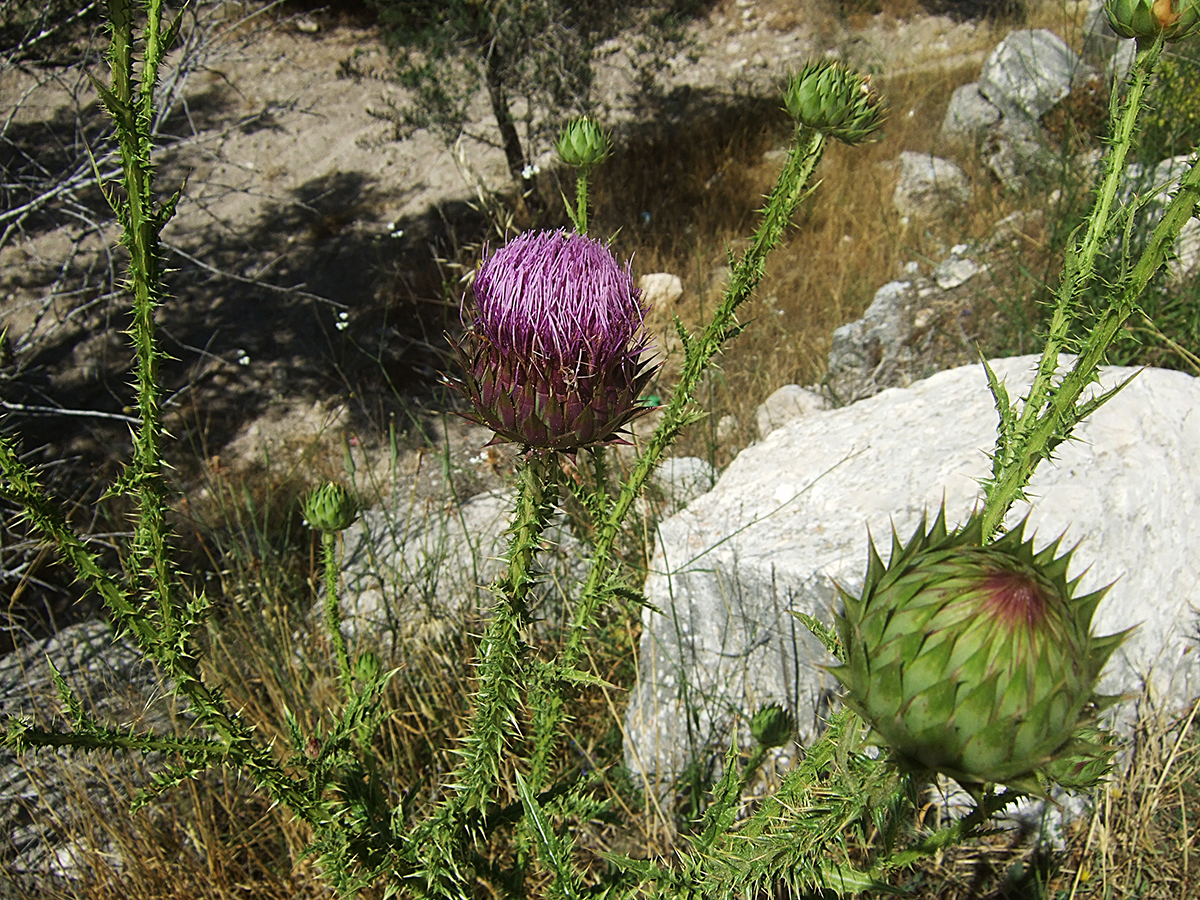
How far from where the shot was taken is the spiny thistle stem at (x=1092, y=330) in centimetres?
142

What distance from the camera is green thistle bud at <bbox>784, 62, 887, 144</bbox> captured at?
1724 millimetres

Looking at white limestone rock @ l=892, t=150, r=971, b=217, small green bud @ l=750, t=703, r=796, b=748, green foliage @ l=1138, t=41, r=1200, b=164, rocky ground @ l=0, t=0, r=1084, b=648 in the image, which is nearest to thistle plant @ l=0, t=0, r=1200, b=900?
small green bud @ l=750, t=703, r=796, b=748

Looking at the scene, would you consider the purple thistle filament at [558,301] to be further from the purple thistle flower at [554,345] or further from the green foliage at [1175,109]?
the green foliage at [1175,109]

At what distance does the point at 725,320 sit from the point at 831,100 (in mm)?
528

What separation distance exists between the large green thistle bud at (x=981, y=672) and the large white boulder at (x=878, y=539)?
1.07 metres

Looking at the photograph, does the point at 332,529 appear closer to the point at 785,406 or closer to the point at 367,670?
the point at 367,670

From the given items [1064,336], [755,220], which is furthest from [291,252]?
[1064,336]

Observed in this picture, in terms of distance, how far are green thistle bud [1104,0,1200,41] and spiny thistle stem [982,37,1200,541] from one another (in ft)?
0.08

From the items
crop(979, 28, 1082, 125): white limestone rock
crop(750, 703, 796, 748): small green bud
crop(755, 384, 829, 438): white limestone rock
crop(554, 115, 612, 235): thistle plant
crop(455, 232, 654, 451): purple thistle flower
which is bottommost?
crop(755, 384, 829, 438): white limestone rock

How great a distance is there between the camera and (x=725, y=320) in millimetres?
1681

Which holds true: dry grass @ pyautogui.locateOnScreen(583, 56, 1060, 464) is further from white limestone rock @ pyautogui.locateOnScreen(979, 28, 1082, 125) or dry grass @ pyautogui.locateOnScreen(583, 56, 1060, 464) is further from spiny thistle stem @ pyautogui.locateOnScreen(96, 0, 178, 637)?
spiny thistle stem @ pyautogui.locateOnScreen(96, 0, 178, 637)

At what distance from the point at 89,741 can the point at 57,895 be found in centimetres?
127

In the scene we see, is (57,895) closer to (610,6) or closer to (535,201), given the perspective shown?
(535,201)

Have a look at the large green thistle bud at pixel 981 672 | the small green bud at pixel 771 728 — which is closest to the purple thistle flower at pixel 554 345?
the large green thistle bud at pixel 981 672
